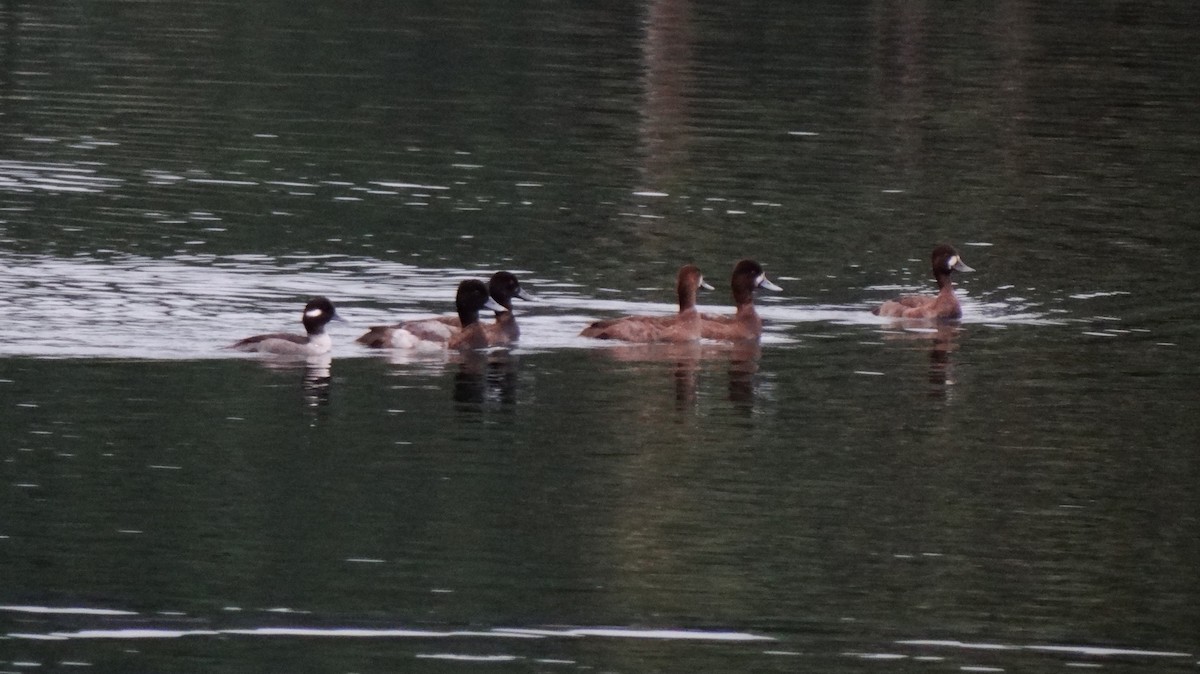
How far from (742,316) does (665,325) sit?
0.78 meters

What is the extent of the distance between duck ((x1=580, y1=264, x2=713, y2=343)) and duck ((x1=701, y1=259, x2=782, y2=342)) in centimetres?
15

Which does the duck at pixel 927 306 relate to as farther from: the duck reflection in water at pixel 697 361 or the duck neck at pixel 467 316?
the duck neck at pixel 467 316

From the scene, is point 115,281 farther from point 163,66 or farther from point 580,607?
point 163,66

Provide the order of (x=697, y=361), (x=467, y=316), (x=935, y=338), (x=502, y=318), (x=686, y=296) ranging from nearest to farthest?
(x=697, y=361), (x=467, y=316), (x=502, y=318), (x=935, y=338), (x=686, y=296)

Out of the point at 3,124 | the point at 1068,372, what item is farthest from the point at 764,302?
the point at 3,124

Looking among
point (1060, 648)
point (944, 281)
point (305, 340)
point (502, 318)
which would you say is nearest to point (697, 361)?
point (502, 318)

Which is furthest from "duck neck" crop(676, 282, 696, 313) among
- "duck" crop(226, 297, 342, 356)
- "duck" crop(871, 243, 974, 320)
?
"duck" crop(226, 297, 342, 356)

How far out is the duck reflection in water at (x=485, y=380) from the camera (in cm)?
1864

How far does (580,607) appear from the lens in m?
13.0

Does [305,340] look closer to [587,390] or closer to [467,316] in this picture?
[467,316]

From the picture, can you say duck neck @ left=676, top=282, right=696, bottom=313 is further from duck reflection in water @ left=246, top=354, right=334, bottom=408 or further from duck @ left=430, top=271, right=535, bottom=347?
duck reflection in water @ left=246, top=354, right=334, bottom=408

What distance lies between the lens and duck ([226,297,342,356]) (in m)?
20.2

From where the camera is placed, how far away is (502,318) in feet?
71.4

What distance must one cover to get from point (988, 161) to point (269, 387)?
18.2 meters
